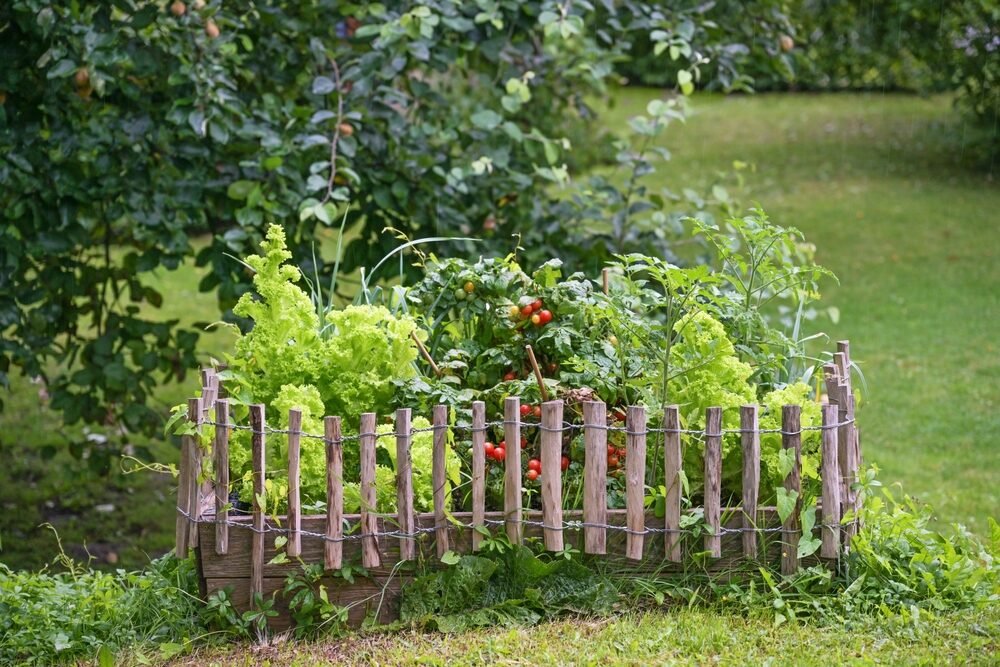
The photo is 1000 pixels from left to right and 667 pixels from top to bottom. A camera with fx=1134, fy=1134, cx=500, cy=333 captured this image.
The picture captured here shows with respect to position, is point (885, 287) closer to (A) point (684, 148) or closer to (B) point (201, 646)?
(A) point (684, 148)

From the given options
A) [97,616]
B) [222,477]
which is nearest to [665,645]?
[222,477]

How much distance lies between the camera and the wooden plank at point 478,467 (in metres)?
3.44

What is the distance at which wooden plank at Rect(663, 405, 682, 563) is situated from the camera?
3.46m

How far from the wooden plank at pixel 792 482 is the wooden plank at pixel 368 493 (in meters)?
1.25

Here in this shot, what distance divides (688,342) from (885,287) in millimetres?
7170

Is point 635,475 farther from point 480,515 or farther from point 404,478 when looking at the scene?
point 404,478

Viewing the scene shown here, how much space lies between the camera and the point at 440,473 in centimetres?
344

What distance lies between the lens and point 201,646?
348 centimetres

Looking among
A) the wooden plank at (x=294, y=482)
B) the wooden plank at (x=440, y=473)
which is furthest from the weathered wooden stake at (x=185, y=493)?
the wooden plank at (x=440, y=473)

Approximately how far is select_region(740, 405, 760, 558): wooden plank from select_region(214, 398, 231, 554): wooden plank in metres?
1.57

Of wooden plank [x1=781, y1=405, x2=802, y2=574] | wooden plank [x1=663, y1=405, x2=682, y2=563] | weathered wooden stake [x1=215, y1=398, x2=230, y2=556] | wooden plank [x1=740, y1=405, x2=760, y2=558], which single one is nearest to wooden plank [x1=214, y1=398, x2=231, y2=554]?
weathered wooden stake [x1=215, y1=398, x2=230, y2=556]

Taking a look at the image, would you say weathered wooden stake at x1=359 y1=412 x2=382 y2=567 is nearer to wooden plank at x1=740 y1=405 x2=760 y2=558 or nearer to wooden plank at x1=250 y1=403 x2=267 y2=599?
wooden plank at x1=250 y1=403 x2=267 y2=599

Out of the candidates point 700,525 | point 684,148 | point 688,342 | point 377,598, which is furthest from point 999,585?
point 684,148

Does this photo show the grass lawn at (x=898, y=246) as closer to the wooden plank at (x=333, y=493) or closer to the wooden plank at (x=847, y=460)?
the wooden plank at (x=847, y=460)
